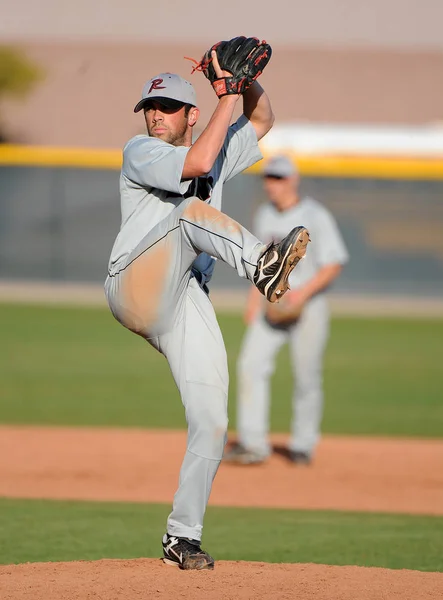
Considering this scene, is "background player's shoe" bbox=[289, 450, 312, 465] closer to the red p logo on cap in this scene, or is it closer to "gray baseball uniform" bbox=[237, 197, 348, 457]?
"gray baseball uniform" bbox=[237, 197, 348, 457]

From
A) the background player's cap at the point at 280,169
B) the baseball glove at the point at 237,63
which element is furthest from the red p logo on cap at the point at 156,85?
the background player's cap at the point at 280,169

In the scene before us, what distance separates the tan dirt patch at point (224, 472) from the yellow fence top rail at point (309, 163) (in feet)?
38.5

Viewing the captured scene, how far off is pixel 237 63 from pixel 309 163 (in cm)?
1647

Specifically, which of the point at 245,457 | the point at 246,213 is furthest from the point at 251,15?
the point at 246,213

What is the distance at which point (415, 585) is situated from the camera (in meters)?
4.01

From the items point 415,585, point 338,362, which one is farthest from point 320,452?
point 338,362

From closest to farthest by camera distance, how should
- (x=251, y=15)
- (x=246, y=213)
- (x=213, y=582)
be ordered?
(x=213, y=582) → (x=251, y=15) → (x=246, y=213)

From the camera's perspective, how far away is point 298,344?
761 cm

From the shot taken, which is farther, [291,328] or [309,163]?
[309,163]

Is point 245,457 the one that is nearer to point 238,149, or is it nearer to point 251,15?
point 251,15

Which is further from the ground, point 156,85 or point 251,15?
point 251,15

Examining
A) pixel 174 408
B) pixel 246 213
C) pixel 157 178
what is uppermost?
pixel 246 213

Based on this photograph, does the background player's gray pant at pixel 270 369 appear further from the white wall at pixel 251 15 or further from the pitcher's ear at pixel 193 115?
the pitcher's ear at pixel 193 115

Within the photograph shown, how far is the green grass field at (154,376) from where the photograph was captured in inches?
390
